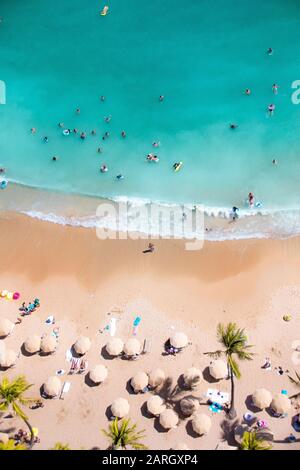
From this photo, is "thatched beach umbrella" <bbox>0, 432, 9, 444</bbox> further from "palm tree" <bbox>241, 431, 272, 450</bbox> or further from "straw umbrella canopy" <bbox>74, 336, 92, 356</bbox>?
"palm tree" <bbox>241, 431, 272, 450</bbox>

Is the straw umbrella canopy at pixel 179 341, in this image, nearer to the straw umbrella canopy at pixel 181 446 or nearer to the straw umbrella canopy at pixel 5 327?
the straw umbrella canopy at pixel 181 446

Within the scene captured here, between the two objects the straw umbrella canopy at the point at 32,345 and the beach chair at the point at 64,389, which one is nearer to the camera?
the beach chair at the point at 64,389

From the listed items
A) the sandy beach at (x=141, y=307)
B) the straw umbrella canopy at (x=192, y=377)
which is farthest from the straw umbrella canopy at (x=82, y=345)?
the straw umbrella canopy at (x=192, y=377)

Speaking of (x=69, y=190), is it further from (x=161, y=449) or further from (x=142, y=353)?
(x=161, y=449)

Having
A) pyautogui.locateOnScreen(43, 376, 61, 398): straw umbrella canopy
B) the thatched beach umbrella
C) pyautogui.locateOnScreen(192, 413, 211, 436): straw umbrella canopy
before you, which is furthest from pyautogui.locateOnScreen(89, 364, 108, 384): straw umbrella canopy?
pyautogui.locateOnScreen(192, 413, 211, 436): straw umbrella canopy

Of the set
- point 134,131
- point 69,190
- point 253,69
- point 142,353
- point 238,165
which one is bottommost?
point 142,353
